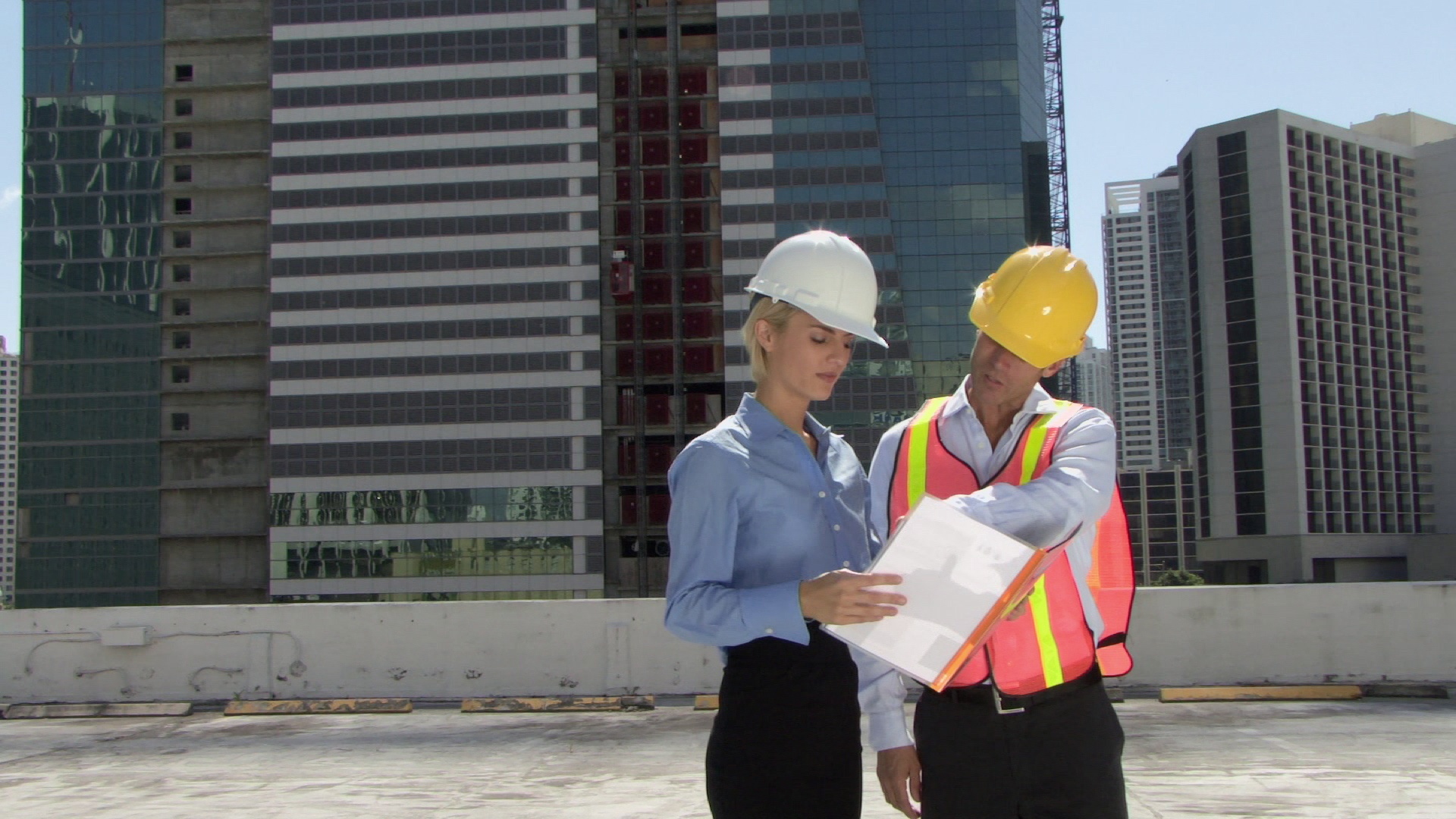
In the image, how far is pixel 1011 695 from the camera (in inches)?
115

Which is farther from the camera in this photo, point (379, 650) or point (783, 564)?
point (379, 650)

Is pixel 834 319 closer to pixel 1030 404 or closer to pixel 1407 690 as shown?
pixel 1030 404

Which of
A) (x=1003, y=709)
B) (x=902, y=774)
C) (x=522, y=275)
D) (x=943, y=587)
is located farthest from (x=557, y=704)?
(x=522, y=275)

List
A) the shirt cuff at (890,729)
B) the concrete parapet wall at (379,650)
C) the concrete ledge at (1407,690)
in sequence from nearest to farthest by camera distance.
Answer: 1. the shirt cuff at (890,729)
2. the concrete ledge at (1407,690)
3. the concrete parapet wall at (379,650)

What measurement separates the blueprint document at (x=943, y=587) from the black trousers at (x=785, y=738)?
0.54ft

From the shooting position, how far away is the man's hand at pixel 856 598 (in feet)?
8.04

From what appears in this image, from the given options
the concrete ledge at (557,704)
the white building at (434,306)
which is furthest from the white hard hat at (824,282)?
the white building at (434,306)

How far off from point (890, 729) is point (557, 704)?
408 inches

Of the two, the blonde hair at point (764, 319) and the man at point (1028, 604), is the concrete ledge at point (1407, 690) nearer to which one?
the man at point (1028, 604)

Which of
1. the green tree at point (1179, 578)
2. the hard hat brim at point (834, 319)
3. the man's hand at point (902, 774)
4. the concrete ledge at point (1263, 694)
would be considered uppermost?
the hard hat brim at point (834, 319)

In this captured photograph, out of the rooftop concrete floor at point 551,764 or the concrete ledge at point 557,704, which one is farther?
the concrete ledge at point 557,704

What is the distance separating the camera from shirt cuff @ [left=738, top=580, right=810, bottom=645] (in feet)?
8.30

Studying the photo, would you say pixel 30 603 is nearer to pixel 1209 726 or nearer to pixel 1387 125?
pixel 1209 726

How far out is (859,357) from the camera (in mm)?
81312
